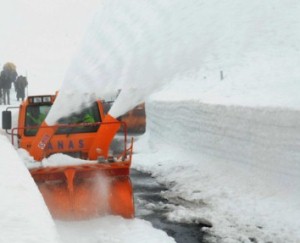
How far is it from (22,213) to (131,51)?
127 inches

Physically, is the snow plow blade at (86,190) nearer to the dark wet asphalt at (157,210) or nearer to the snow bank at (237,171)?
the dark wet asphalt at (157,210)

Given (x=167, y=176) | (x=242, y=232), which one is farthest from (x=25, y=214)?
(x=167, y=176)

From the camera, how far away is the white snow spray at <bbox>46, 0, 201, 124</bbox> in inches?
212

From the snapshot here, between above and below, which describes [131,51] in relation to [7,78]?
below

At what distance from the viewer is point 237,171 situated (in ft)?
29.4

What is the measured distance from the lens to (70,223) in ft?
19.7

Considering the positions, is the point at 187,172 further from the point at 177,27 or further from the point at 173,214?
the point at 177,27

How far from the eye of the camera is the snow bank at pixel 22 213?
2330 mm

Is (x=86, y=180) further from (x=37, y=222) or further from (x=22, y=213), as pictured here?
(x=37, y=222)

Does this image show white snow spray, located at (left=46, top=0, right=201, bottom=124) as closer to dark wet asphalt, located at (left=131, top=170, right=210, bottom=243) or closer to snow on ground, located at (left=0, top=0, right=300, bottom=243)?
snow on ground, located at (left=0, top=0, right=300, bottom=243)

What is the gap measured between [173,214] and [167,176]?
3.15 m

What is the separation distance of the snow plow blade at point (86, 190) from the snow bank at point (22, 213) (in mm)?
1996

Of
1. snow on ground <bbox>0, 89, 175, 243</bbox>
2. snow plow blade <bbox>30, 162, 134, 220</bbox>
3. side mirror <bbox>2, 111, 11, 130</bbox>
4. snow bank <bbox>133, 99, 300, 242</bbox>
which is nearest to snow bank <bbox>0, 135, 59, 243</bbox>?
snow on ground <bbox>0, 89, 175, 243</bbox>

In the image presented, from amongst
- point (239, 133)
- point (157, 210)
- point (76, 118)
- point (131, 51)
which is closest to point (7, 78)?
point (239, 133)
